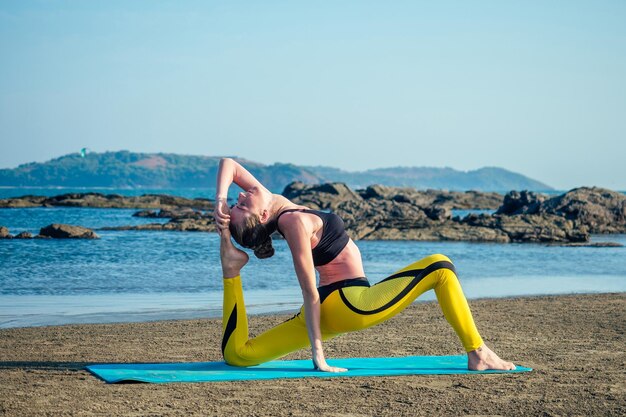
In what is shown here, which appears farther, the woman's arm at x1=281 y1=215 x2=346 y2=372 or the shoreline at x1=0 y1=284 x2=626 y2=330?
the shoreline at x1=0 y1=284 x2=626 y2=330

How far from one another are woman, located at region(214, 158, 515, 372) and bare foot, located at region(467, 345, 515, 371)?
2cm

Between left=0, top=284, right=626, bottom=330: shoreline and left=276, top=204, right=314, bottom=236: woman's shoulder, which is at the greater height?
left=276, top=204, right=314, bottom=236: woman's shoulder

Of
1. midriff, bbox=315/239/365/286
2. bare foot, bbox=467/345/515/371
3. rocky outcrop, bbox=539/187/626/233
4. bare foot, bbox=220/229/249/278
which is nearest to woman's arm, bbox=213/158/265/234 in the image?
bare foot, bbox=220/229/249/278

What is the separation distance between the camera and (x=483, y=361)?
21.8 ft

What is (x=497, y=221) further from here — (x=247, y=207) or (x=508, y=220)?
(x=247, y=207)

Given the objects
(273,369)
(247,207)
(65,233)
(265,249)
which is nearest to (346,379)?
(273,369)

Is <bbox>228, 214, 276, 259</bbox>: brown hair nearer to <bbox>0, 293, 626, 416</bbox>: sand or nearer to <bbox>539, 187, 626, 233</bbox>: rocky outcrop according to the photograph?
<bbox>0, 293, 626, 416</bbox>: sand

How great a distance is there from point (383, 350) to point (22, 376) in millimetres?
3229

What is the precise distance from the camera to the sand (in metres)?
5.56

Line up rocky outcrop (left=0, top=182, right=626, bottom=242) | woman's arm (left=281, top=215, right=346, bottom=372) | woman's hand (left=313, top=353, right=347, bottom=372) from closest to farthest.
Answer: woman's arm (left=281, top=215, right=346, bottom=372), woman's hand (left=313, top=353, right=347, bottom=372), rocky outcrop (left=0, top=182, right=626, bottom=242)

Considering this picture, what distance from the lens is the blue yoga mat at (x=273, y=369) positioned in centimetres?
645

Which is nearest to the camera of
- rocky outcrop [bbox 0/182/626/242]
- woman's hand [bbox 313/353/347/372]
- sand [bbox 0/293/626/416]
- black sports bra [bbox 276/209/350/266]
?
sand [bbox 0/293/626/416]

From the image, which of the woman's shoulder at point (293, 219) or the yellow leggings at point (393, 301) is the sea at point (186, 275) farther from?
the woman's shoulder at point (293, 219)

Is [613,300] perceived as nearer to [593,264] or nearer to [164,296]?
[164,296]
